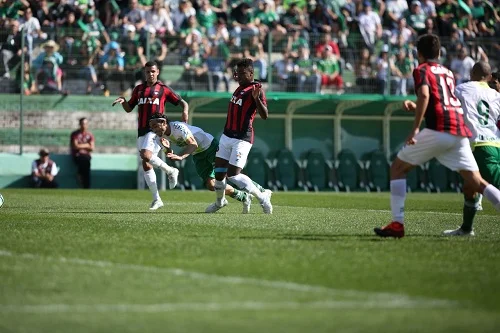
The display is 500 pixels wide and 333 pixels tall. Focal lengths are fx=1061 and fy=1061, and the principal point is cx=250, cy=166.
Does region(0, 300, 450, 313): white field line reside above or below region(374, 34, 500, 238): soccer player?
below

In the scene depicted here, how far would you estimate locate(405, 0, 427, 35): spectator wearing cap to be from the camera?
3359 cm

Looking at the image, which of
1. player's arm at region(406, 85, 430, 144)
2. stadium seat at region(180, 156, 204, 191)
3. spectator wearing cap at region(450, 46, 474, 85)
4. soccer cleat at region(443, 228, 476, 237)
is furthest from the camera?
spectator wearing cap at region(450, 46, 474, 85)

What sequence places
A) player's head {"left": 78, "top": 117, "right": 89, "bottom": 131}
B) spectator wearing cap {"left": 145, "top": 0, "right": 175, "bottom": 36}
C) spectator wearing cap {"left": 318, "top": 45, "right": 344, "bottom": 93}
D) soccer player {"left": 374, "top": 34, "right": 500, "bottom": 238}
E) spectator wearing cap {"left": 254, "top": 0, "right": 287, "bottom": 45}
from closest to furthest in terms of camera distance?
1. soccer player {"left": 374, "top": 34, "right": 500, "bottom": 238}
2. player's head {"left": 78, "top": 117, "right": 89, "bottom": 131}
3. spectator wearing cap {"left": 318, "top": 45, "right": 344, "bottom": 93}
4. spectator wearing cap {"left": 145, "top": 0, "right": 175, "bottom": 36}
5. spectator wearing cap {"left": 254, "top": 0, "right": 287, "bottom": 45}

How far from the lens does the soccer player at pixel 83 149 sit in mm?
28297

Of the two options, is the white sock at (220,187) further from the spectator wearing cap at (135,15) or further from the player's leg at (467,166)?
the spectator wearing cap at (135,15)

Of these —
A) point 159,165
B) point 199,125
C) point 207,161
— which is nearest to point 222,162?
point 207,161

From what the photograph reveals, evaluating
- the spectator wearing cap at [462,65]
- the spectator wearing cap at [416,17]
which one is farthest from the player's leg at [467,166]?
the spectator wearing cap at [416,17]

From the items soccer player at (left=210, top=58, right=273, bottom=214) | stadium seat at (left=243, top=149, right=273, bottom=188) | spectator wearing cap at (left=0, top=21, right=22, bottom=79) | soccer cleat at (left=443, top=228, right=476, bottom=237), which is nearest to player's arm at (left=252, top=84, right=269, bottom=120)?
soccer player at (left=210, top=58, right=273, bottom=214)

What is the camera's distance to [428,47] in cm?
1150

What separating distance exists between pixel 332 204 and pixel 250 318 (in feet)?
47.2

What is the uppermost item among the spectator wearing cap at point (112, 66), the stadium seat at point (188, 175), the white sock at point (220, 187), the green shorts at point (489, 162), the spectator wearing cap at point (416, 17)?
the spectator wearing cap at point (416, 17)

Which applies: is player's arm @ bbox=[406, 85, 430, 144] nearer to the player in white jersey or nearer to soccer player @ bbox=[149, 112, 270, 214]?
Result: the player in white jersey

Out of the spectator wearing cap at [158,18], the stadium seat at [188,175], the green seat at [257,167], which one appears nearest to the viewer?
the stadium seat at [188,175]

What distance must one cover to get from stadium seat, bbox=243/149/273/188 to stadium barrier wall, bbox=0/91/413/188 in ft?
2.47
